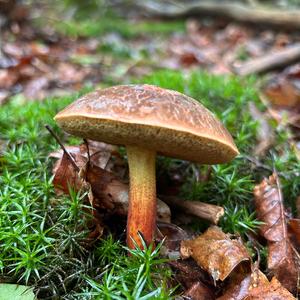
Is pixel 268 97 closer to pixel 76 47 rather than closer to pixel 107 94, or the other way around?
pixel 107 94

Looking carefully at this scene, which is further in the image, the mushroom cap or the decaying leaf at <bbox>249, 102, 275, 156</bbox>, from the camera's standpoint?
the decaying leaf at <bbox>249, 102, 275, 156</bbox>

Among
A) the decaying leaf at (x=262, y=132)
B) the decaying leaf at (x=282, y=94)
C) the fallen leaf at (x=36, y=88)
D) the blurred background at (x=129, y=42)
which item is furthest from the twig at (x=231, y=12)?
the fallen leaf at (x=36, y=88)

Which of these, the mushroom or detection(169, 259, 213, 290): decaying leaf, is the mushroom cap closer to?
the mushroom

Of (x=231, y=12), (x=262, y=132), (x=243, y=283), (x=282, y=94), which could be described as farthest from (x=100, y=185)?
(x=231, y=12)

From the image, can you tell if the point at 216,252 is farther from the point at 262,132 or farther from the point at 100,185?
the point at 262,132

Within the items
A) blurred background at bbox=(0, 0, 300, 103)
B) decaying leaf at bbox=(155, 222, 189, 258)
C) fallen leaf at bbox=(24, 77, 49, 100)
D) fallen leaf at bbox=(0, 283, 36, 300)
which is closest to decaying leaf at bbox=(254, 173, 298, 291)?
decaying leaf at bbox=(155, 222, 189, 258)
